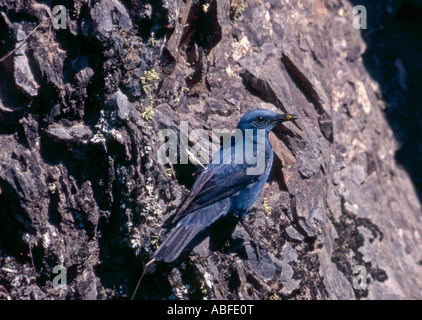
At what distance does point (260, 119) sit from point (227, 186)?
39.1 inches

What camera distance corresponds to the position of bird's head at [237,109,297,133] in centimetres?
486

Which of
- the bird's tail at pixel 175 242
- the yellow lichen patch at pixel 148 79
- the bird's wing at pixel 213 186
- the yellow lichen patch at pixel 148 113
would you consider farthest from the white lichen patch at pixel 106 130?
the bird's tail at pixel 175 242

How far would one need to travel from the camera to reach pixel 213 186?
171 inches

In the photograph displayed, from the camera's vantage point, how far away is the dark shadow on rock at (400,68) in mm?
6840

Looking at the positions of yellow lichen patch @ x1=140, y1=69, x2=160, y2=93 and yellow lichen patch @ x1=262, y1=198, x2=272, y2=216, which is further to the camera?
yellow lichen patch @ x1=262, y1=198, x2=272, y2=216

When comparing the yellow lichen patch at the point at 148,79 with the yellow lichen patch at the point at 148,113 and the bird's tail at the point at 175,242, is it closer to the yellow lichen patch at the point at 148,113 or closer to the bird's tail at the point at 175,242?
the yellow lichen patch at the point at 148,113

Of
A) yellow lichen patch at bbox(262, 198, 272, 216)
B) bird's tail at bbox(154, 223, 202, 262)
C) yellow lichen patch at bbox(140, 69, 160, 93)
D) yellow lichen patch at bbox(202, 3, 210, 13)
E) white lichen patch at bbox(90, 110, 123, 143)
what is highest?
yellow lichen patch at bbox(202, 3, 210, 13)

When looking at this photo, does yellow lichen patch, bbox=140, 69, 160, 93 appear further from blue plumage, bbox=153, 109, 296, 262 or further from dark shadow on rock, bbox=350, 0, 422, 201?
dark shadow on rock, bbox=350, 0, 422, 201

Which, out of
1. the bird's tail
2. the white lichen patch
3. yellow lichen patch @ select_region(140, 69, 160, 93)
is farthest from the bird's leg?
yellow lichen patch @ select_region(140, 69, 160, 93)

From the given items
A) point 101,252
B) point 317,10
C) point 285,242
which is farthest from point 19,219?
point 317,10

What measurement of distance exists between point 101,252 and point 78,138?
123 centimetres

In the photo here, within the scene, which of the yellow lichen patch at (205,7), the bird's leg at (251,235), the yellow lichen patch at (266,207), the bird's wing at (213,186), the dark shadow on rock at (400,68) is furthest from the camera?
the dark shadow on rock at (400,68)

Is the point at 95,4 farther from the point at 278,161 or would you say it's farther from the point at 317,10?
the point at 317,10

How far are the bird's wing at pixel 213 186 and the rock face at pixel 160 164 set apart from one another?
294mm
